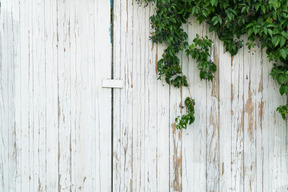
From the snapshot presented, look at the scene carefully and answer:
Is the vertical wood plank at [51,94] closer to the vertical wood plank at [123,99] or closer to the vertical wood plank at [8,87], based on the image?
the vertical wood plank at [8,87]

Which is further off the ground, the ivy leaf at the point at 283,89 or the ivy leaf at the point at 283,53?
the ivy leaf at the point at 283,53

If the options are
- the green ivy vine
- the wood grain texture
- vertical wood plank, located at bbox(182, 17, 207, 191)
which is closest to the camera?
the green ivy vine

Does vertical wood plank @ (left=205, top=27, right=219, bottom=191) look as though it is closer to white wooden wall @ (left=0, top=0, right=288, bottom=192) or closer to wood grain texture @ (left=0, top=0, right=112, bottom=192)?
white wooden wall @ (left=0, top=0, right=288, bottom=192)

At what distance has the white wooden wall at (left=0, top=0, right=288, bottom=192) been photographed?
1.90 meters

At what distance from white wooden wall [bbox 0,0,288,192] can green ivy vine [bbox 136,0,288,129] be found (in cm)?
9

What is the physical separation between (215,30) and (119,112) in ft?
3.58

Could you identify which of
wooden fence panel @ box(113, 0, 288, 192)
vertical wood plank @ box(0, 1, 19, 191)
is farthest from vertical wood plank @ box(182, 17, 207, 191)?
vertical wood plank @ box(0, 1, 19, 191)

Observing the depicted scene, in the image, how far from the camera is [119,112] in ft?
6.51

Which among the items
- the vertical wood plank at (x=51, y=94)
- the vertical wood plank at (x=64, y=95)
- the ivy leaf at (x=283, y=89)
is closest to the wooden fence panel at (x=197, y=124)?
the ivy leaf at (x=283, y=89)

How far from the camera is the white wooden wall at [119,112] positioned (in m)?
1.90

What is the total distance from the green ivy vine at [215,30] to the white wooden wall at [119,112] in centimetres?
9

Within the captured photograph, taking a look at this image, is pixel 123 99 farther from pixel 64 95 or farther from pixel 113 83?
pixel 64 95

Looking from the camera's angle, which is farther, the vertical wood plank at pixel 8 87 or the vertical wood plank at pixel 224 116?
the vertical wood plank at pixel 224 116

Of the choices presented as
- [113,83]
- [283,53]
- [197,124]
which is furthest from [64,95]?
[283,53]
